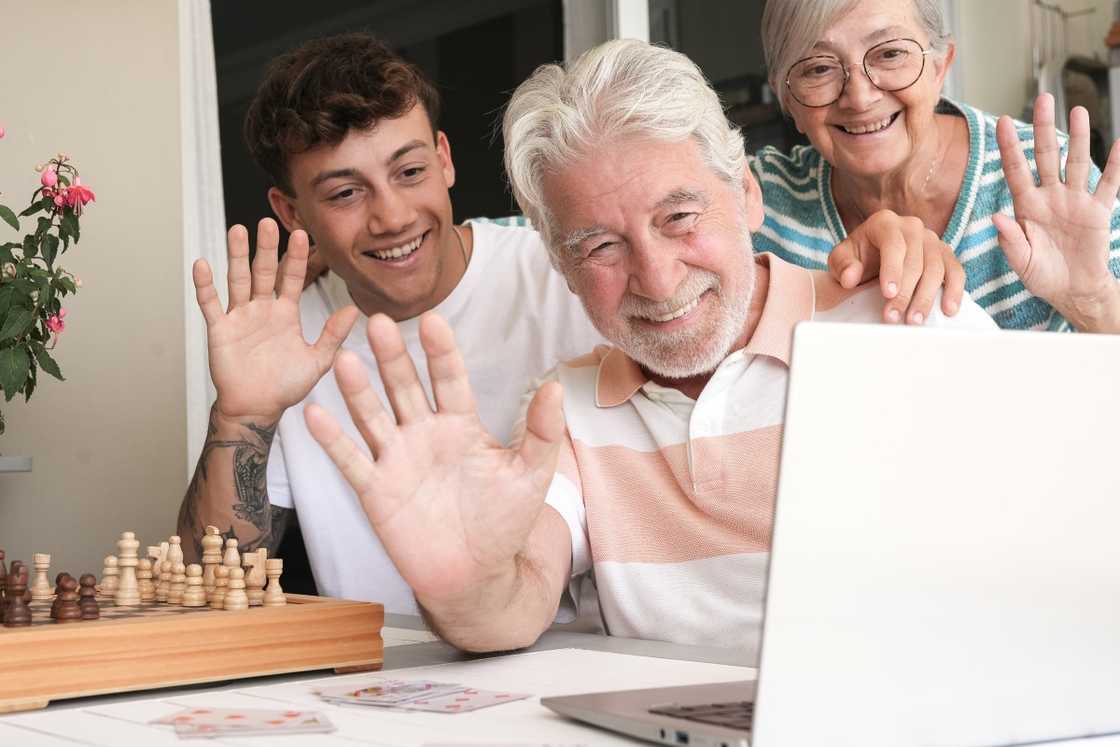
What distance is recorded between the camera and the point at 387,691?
3.72ft

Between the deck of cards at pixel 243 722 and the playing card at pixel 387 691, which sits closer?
the deck of cards at pixel 243 722

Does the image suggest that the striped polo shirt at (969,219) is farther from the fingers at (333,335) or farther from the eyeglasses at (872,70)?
the fingers at (333,335)

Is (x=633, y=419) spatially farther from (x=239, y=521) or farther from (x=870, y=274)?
(x=239, y=521)

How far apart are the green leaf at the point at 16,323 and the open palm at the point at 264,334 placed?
0.47 meters

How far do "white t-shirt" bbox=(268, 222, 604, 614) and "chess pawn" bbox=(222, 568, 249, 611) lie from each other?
2.58ft

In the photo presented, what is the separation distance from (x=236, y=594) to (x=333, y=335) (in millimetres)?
602

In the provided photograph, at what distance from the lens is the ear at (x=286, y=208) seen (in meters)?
2.39

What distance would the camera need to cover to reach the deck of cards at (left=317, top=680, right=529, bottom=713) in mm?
1053

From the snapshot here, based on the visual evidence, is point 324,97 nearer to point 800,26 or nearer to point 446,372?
point 800,26

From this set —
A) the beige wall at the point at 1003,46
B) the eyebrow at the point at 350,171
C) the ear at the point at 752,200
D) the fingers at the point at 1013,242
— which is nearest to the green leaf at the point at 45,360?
the eyebrow at the point at 350,171

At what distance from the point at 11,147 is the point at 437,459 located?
1909 millimetres

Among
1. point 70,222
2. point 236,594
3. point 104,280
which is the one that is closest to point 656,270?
point 236,594

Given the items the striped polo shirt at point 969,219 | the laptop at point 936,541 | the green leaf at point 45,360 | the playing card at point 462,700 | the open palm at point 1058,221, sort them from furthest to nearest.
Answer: the green leaf at point 45,360 < the striped polo shirt at point 969,219 < the open palm at point 1058,221 < the playing card at point 462,700 < the laptop at point 936,541

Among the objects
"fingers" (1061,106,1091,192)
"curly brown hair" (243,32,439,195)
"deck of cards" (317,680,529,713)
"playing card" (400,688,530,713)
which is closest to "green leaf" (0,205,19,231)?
"curly brown hair" (243,32,439,195)
